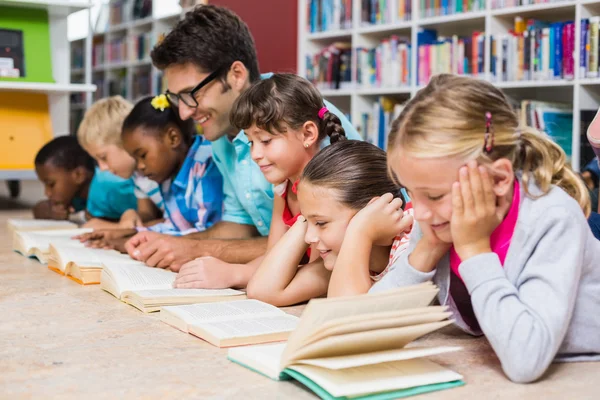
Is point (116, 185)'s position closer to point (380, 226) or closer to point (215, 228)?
point (215, 228)

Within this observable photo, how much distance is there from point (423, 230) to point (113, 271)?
0.87 m

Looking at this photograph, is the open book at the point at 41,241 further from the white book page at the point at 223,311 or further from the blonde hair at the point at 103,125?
the white book page at the point at 223,311

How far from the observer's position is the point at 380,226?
135 cm

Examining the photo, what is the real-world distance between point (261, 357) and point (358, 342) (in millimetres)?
196

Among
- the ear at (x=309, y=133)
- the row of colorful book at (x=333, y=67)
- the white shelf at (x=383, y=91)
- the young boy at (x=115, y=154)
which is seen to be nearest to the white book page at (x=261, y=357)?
the ear at (x=309, y=133)

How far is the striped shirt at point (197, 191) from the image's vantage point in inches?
91.4

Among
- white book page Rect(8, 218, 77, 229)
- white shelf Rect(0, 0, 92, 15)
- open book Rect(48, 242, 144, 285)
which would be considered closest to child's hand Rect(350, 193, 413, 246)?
open book Rect(48, 242, 144, 285)

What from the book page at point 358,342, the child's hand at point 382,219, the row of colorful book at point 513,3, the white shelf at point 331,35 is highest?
the row of colorful book at point 513,3

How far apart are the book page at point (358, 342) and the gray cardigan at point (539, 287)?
0.28ft

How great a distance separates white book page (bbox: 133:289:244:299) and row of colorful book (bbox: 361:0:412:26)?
98.4 inches

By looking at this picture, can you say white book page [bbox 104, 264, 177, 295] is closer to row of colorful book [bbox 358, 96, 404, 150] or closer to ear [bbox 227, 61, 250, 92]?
ear [bbox 227, 61, 250, 92]

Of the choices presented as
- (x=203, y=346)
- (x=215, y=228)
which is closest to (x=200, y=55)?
(x=215, y=228)

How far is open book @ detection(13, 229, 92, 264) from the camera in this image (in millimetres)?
2160

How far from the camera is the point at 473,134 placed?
1.02 meters
